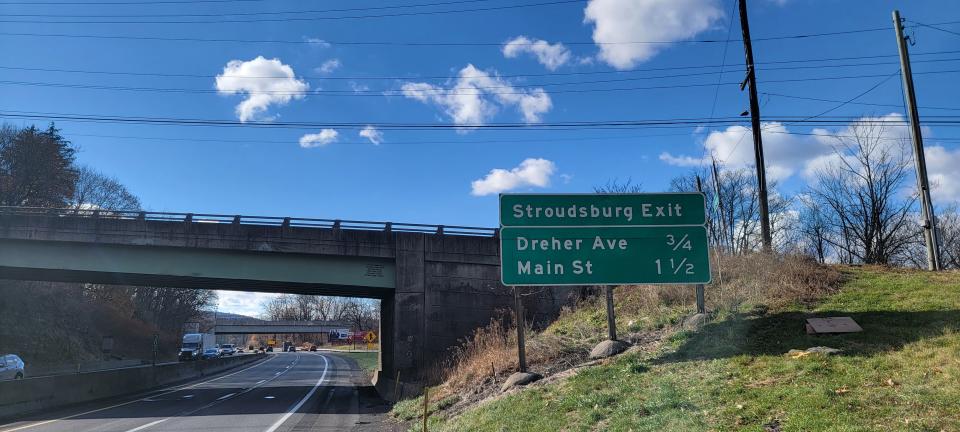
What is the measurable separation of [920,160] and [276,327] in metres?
118

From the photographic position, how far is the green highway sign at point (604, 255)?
41.2 feet

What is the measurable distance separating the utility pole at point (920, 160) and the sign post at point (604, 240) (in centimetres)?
744

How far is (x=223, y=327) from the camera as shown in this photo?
116938 mm

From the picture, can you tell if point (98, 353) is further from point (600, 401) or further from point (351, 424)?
point (600, 401)

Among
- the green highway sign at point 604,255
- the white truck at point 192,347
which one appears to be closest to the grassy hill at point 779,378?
the green highway sign at point 604,255

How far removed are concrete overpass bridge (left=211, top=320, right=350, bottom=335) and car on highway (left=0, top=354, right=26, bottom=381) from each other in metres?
86.0

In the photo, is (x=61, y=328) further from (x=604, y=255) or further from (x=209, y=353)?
(x=604, y=255)

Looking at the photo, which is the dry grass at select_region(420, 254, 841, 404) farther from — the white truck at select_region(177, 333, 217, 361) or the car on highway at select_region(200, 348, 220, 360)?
the car on highway at select_region(200, 348, 220, 360)

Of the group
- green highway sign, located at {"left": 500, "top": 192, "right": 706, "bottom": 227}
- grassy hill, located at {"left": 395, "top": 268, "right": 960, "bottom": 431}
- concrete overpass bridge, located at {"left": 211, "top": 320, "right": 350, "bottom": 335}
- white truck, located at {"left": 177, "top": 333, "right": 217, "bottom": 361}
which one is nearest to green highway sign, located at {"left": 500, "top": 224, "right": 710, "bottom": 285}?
green highway sign, located at {"left": 500, "top": 192, "right": 706, "bottom": 227}

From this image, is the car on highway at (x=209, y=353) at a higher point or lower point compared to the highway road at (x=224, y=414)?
lower

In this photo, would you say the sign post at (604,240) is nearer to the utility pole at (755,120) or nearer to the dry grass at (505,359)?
the dry grass at (505,359)

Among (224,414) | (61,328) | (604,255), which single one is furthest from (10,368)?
(604,255)

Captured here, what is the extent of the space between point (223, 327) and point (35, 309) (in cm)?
6613

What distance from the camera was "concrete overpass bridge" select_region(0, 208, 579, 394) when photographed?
88.7 ft
